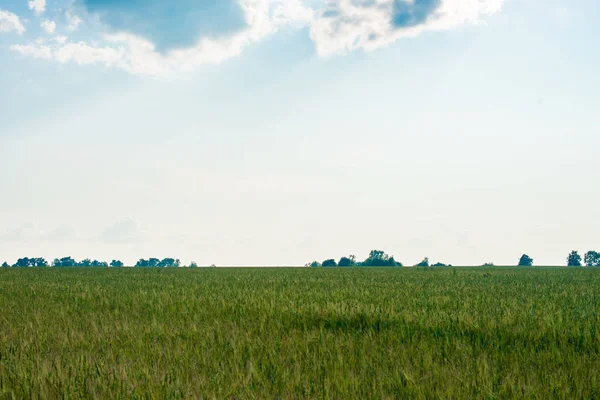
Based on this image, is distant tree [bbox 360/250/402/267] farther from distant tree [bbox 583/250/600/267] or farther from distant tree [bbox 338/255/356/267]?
distant tree [bbox 583/250/600/267]

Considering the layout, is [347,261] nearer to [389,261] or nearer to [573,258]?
[389,261]

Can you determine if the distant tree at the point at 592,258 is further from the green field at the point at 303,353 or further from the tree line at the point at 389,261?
the green field at the point at 303,353

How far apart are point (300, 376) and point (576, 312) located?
21.5 feet

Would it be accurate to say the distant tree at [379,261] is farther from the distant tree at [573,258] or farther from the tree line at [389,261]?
the distant tree at [573,258]

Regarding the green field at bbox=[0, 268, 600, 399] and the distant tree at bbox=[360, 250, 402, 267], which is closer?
the green field at bbox=[0, 268, 600, 399]

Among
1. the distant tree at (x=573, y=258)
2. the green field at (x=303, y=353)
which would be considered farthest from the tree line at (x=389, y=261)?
the green field at (x=303, y=353)

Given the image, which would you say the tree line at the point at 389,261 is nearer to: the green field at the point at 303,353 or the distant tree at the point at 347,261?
the distant tree at the point at 347,261

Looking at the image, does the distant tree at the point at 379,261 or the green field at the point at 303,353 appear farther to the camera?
the distant tree at the point at 379,261

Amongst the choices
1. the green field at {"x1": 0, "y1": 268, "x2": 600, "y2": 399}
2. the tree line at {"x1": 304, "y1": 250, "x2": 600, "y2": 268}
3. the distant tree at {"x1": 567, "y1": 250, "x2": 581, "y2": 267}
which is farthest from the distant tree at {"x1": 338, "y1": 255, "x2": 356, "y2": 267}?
the green field at {"x1": 0, "y1": 268, "x2": 600, "y2": 399}

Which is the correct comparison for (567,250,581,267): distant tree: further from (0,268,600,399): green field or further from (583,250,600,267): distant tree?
(0,268,600,399): green field

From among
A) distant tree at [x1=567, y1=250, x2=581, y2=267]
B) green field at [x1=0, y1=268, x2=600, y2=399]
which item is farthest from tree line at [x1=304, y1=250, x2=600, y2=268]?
green field at [x1=0, y1=268, x2=600, y2=399]

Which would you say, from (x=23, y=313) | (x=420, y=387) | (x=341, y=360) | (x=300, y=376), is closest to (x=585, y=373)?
(x=420, y=387)

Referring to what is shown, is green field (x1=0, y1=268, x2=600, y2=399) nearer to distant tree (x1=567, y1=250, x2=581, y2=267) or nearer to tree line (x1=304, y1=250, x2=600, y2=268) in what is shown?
tree line (x1=304, y1=250, x2=600, y2=268)

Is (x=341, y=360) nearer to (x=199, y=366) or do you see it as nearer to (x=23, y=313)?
(x=199, y=366)
